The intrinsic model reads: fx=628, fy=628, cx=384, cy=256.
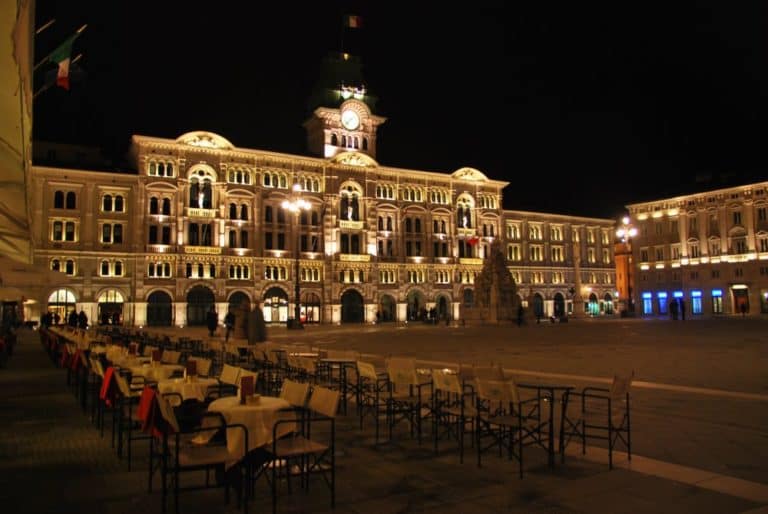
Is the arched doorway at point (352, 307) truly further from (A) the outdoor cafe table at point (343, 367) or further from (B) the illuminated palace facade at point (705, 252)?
(A) the outdoor cafe table at point (343, 367)

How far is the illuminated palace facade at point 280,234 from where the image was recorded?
54719 millimetres

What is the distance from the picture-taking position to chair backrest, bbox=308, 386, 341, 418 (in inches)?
256

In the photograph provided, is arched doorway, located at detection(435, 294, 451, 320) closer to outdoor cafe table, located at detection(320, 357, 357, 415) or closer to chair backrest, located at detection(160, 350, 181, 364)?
outdoor cafe table, located at detection(320, 357, 357, 415)

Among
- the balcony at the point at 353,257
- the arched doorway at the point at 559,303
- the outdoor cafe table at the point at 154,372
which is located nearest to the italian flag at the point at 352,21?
the balcony at the point at 353,257

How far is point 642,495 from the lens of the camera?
20.1 ft

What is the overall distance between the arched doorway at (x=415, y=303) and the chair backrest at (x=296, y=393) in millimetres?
62185

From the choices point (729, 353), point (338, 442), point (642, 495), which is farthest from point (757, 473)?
point (729, 353)

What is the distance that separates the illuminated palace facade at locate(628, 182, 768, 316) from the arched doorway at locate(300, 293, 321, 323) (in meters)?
41.6

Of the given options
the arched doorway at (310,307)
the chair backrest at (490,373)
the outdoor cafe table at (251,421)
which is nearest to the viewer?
the outdoor cafe table at (251,421)

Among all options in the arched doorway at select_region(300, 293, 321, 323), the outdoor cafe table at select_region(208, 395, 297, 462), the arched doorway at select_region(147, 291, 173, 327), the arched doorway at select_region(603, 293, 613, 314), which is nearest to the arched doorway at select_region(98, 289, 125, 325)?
the arched doorway at select_region(147, 291, 173, 327)

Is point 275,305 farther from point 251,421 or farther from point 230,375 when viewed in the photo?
point 251,421

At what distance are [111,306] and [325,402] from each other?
5331 cm

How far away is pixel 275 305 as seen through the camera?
62.1 metres

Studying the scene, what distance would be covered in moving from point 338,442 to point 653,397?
21.1 ft
